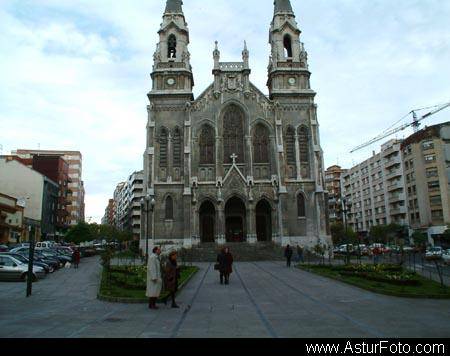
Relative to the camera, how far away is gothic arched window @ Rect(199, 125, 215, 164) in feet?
154

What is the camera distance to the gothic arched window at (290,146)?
46.9 meters

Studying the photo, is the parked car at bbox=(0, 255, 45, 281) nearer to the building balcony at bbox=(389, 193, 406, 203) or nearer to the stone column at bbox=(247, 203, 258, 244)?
the stone column at bbox=(247, 203, 258, 244)

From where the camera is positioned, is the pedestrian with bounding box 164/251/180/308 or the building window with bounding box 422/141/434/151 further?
the building window with bounding box 422/141/434/151

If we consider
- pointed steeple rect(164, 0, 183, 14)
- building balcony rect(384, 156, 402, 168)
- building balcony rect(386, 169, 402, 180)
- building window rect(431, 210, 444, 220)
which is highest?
pointed steeple rect(164, 0, 183, 14)

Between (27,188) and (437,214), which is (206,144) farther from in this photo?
(437,214)

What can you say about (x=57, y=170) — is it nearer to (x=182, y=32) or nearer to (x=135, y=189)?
(x=135, y=189)

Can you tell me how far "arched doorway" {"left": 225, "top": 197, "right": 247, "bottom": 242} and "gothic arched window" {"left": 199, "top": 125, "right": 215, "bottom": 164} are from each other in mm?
5360

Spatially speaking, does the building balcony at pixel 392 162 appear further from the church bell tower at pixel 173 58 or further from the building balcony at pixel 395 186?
the church bell tower at pixel 173 58

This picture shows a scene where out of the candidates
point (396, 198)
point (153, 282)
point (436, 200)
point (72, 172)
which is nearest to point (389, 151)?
point (396, 198)

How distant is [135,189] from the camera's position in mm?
98062

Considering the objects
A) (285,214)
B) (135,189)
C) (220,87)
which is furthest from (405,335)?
(135,189)

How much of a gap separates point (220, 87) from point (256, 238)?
58.2ft

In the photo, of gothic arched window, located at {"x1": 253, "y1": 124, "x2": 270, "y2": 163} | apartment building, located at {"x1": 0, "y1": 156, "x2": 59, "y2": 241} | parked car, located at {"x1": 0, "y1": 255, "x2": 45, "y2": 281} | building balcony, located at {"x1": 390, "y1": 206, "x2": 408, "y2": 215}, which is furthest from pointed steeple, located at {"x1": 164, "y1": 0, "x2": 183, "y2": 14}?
building balcony, located at {"x1": 390, "y1": 206, "x2": 408, "y2": 215}

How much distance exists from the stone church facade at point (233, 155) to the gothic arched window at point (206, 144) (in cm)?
11
